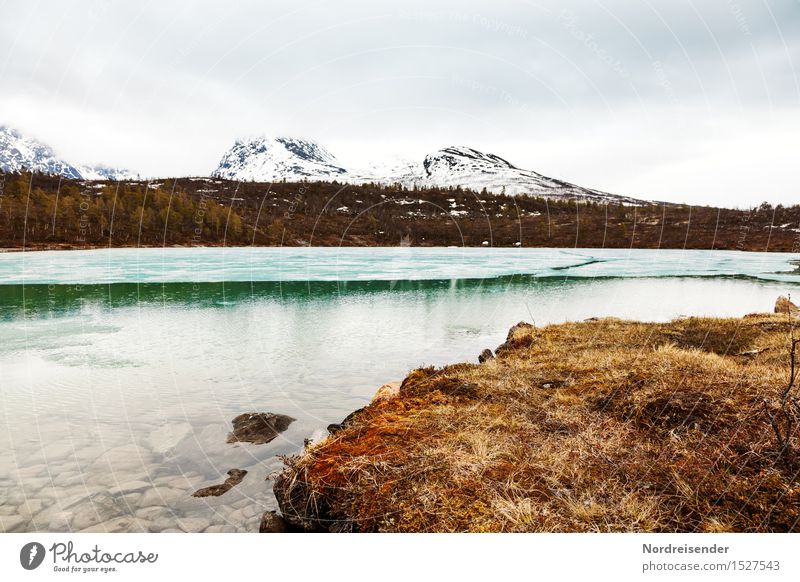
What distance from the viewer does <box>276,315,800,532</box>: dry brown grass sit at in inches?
135

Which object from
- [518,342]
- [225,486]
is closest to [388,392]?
[225,486]

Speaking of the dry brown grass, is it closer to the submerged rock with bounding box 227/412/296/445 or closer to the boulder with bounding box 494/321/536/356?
the submerged rock with bounding box 227/412/296/445

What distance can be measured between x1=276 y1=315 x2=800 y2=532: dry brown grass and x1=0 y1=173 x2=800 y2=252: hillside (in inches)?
2910

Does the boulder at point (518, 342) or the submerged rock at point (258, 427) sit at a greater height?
the boulder at point (518, 342)

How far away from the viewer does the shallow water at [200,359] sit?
247 inches

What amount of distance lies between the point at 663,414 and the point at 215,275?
37.1 meters

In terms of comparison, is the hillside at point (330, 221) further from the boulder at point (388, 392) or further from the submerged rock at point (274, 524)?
the submerged rock at point (274, 524)

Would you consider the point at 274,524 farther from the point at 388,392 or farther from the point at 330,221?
the point at 330,221

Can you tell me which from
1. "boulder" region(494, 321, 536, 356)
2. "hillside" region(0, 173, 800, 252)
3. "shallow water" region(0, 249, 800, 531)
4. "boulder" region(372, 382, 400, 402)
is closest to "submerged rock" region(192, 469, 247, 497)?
"shallow water" region(0, 249, 800, 531)

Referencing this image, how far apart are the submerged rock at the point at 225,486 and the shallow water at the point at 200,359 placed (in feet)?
0.53

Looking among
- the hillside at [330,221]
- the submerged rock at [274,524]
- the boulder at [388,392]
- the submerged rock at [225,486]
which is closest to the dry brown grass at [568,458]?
the submerged rock at [274,524]

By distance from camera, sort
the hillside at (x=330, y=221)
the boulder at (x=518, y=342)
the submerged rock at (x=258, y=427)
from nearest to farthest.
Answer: the submerged rock at (x=258, y=427) < the boulder at (x=518, y=342) < the hillside at (x=330, y=221)

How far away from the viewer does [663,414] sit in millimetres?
5125

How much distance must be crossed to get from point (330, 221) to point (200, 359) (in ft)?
294
